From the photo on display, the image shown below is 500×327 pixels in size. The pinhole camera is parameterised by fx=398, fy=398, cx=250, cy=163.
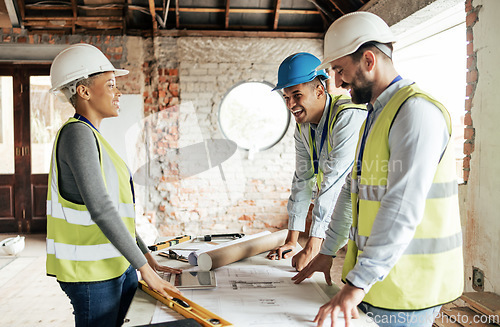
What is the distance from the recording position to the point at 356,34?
1330mm

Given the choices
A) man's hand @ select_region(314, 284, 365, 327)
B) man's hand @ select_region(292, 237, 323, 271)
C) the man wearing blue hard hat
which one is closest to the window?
the man wearing blue hard hat

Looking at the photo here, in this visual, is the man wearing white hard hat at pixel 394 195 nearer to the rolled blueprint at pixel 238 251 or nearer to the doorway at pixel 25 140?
the rolled blueprint at pixel 238 251

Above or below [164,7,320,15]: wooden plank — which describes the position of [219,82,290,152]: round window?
below


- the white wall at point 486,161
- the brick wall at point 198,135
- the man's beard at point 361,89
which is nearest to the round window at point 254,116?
the brick wall at point 198,135

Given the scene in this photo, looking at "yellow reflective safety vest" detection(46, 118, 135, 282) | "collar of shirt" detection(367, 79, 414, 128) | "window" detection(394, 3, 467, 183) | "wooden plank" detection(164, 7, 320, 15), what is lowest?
"yellow reflective safety vest" detection(46, 118, 135, 282)

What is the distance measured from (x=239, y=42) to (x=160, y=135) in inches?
65.1

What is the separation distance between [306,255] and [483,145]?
1.75 meters

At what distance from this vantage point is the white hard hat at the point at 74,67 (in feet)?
5.14

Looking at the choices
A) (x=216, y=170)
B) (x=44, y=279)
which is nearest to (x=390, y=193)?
(x=44, y=279)

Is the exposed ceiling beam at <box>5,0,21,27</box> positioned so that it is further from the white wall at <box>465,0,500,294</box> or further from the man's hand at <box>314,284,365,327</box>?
the man's hand at <box>314,284,365,327</box>

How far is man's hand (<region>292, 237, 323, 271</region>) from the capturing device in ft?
5.56

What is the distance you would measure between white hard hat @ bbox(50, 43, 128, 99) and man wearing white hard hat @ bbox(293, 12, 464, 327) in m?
0.91

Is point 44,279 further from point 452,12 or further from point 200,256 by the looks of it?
point 452,12

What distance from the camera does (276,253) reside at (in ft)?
6.30
